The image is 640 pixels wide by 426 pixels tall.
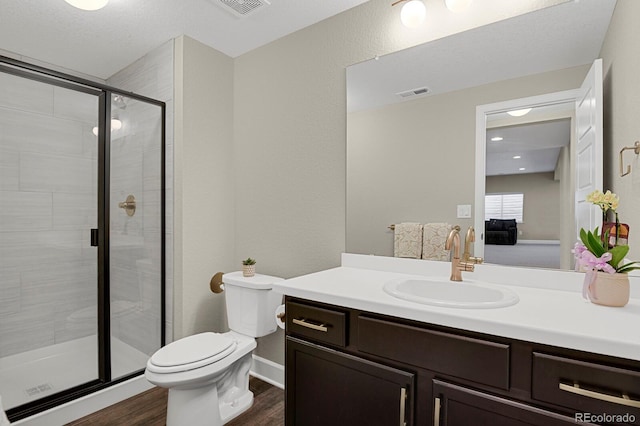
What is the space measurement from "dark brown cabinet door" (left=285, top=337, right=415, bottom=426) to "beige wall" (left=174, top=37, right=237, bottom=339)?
117cm

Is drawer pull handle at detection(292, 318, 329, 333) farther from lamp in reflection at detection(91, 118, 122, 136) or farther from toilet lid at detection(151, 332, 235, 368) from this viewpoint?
lamp in reflection at detection(91, 118, 122, 136)

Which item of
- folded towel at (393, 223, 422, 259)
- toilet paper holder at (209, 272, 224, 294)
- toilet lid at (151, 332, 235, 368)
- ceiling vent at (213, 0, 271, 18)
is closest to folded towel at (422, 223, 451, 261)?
folded towel at (393, 223, 422, 259)

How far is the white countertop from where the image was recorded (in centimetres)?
85

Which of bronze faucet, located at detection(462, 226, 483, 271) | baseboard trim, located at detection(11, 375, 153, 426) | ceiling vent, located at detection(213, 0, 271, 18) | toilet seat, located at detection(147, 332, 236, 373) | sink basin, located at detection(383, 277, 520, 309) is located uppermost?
ceiling vent, located at detection(213, 0, 271, 18)

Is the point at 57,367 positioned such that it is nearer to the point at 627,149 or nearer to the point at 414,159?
the point at 414,159

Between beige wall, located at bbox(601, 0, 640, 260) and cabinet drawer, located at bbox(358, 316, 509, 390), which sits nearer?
cabinet drawer, located at bbox(358, 316, 509, 390)

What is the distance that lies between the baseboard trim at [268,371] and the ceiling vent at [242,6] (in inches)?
88.7

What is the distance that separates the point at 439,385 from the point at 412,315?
22cm

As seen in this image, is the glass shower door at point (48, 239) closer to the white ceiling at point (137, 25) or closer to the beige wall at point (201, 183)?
the white ceiling at point (137, 25)

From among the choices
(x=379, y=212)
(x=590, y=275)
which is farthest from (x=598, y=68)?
(x=379, y=212)

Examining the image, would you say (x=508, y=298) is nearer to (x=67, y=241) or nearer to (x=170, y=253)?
(x=170, y=253)

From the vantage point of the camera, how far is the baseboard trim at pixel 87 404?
5.81ft

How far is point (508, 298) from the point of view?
3.86 ft

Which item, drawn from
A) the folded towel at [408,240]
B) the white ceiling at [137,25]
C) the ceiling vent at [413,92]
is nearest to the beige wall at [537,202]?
the folded towel at [408,240]
